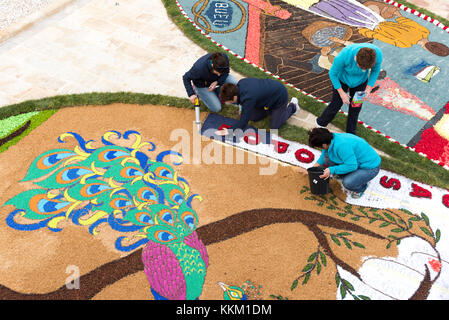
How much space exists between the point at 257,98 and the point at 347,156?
169cm

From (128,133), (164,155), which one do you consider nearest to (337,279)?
(164,155)

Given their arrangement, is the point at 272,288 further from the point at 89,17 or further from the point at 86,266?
the point at 89,17

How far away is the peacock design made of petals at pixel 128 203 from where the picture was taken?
490 cm

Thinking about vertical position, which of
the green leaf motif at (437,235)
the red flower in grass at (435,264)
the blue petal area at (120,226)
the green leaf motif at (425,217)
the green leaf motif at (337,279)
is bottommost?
the blue petal area at (120,226)

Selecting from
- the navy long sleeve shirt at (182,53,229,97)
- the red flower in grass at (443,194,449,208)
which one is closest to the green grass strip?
the navy long sleeve shirt at (182,53,229,97)

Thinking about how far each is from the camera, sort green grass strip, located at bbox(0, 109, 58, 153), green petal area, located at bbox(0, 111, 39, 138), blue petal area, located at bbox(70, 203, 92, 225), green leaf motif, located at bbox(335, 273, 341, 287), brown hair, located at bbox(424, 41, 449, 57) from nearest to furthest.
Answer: green leaf motif, located at bbox(335, 273, 341, 287), blue petal area, located at bbox(70, 203, 92, 225), green grass strip, located at bbox(0, 109, 58, 153), green petal area, located at bbox(0, 111, 39, 138), brown hair, located at bbox(424, 41, 449, 57)

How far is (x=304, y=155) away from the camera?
6.26 meters

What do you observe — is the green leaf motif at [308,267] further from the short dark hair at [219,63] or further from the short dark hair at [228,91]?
the short dark hair at [219,63]

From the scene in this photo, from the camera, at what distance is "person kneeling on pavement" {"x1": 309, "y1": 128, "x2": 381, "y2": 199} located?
495 cm

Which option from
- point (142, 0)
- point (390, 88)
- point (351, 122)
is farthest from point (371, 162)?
point (142, 0)

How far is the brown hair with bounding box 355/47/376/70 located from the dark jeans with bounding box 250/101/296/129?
4.69 ft

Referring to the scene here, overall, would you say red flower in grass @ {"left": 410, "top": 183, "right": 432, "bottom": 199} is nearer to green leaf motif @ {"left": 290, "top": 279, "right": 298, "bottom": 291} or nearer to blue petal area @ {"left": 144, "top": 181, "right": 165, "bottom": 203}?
green leaf motif @ {"left": 290, "top": 279, "right": 298, "bottom": 291}

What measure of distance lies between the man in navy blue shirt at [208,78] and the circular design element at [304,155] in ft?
5.60

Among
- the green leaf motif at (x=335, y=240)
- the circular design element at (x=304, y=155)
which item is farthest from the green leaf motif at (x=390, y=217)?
the circular design element at (x=304, y=155)
